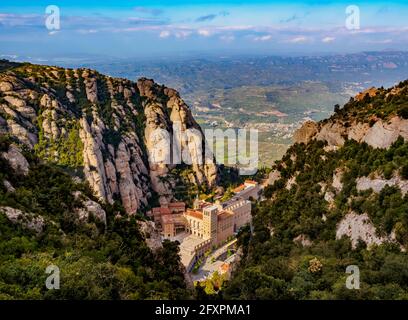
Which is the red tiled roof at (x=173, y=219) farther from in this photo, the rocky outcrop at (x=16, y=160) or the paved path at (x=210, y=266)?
the rocky outcrop at (x=16, y=160)

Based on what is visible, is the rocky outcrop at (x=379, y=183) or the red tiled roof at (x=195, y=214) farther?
the red tiled roof at (x=195, y=214)

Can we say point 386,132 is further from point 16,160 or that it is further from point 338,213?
point 16,160

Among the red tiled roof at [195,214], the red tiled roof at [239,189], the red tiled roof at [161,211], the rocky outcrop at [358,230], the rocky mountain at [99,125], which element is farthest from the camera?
the red tiled roof at [239,189]

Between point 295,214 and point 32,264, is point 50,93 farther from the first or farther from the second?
point 32,264

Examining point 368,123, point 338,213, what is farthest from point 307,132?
point 338,213

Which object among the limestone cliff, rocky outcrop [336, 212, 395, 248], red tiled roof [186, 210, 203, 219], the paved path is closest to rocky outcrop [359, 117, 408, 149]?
the limestone cliff

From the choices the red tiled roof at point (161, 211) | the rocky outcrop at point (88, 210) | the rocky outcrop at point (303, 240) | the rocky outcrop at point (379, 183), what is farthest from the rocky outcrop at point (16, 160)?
the red tiled roof at point (161, 211)

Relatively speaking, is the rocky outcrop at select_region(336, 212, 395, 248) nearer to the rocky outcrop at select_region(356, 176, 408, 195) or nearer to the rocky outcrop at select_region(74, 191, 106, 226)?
the rocky outcrop at select_region(356, 176, 408, 195)

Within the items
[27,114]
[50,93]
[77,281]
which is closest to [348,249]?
[77,281]
